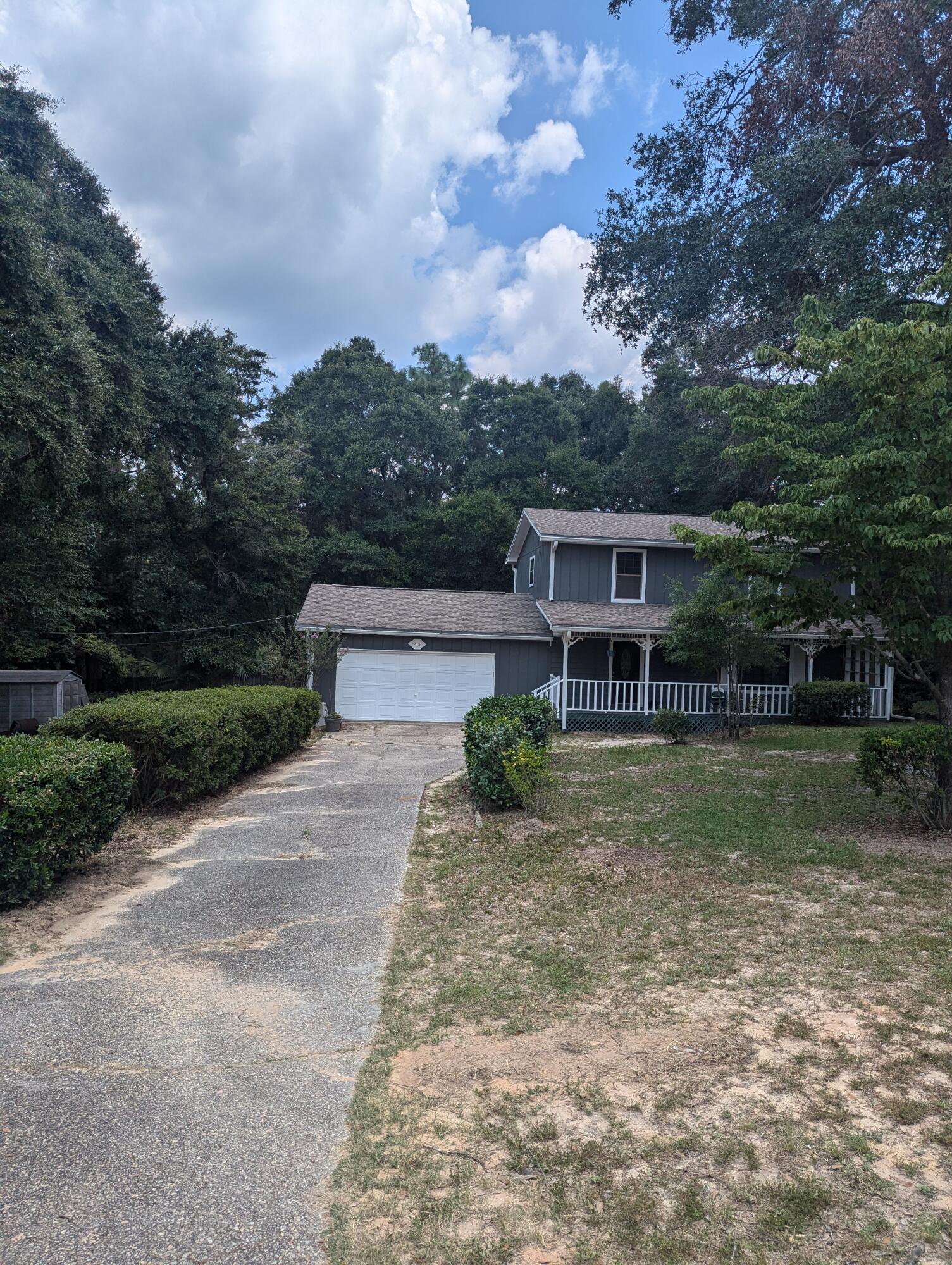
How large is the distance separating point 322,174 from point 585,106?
5899 millimetres

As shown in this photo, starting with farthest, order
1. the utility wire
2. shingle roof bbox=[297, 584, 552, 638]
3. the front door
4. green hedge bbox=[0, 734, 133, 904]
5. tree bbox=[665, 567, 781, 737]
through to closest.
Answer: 1. the utility wire
2. the front door
3. shingle roof bbox=[297, 584, 552, 638]
4. tree bbox=[665, 567, 781, 737]
5. green hedge bbox=[0, 734, 133, 904]

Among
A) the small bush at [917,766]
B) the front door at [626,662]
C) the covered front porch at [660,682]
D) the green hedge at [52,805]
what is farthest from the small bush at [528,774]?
the front door at [626,662]

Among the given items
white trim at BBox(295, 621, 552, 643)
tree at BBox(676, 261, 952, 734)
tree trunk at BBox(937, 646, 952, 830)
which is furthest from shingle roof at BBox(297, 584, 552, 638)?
tree trunk at BBox(937, 646, 952, 830)

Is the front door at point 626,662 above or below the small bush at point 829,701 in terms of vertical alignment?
above

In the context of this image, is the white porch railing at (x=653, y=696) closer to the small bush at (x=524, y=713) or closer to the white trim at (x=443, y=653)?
the white trim at (x=443, y=653)

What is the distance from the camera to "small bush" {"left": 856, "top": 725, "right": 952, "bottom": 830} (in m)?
7.21

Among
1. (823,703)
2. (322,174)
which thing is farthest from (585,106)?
(823,703)

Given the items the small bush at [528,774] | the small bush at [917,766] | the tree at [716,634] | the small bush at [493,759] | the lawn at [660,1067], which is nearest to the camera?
the lawn at [660,1067]

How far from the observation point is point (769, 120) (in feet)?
48.8

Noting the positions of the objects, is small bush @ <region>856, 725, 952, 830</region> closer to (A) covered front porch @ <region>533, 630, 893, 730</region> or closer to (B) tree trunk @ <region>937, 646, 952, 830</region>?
(B) tree trunk @ <region>937, 646, 952, 830</region>

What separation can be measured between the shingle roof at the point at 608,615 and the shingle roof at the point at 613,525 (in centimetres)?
172

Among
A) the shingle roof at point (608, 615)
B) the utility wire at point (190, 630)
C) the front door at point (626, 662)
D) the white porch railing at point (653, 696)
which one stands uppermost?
the shingle roof at point (608, 615)

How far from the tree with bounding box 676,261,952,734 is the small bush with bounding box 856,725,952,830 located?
0.80 ft

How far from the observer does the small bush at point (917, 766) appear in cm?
721
